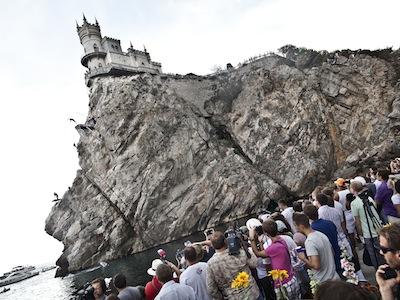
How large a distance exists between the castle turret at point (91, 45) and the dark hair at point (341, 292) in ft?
200

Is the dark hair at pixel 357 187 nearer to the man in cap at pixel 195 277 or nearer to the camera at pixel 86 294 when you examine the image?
the man in cap at pixel 195 277

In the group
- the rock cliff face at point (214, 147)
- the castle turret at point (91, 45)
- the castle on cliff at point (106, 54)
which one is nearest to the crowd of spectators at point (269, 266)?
the rock cliff face at point (214, 147)

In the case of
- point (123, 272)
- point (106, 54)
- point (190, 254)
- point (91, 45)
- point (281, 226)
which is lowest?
point (123, 272)

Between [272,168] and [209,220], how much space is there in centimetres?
1106

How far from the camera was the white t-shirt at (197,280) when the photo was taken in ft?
17.3

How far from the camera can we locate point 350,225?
8039 mm

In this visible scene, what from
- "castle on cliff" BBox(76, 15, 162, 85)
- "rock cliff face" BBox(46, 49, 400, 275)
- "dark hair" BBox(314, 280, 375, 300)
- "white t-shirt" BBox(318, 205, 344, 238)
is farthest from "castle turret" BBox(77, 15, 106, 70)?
"dark hair" BBox(314, 280, 375, 300)

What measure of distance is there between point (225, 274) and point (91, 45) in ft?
201

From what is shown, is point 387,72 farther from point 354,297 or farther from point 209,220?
point 354,297

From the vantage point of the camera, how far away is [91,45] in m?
59.1

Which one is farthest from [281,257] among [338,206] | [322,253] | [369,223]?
[338,206]

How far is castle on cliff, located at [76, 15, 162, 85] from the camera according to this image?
56.7 metres

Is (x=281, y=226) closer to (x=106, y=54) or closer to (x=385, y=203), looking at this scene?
(x=385, y=203)

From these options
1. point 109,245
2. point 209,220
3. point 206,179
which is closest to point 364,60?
point 206,179
